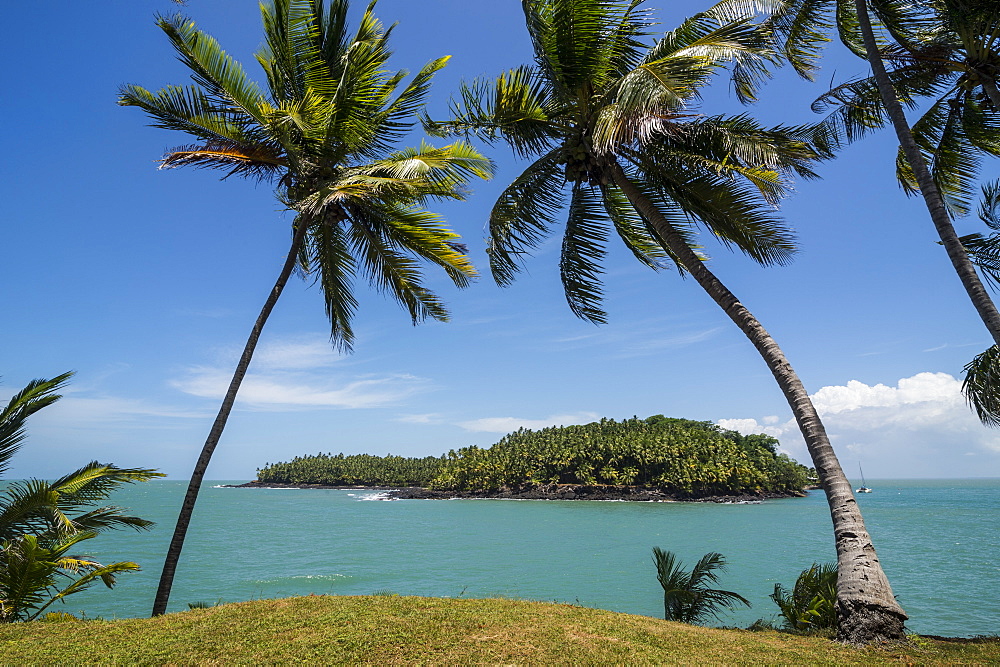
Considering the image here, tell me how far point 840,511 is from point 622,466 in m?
74.8

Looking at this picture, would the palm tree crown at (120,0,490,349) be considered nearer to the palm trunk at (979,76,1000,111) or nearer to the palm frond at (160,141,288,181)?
the palm frond at (160,141,288,181)

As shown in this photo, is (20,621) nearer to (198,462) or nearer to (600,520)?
(198,462)

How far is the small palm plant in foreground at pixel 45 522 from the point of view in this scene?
7.27m

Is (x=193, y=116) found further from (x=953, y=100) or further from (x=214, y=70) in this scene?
(x=953, y=100)

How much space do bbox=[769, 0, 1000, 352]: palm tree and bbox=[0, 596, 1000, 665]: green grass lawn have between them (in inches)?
193

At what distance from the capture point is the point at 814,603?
756cm

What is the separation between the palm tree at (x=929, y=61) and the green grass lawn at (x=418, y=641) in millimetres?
4890

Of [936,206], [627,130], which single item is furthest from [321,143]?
[936,206]

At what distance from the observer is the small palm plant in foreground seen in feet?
23.8

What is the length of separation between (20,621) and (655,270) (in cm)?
1209

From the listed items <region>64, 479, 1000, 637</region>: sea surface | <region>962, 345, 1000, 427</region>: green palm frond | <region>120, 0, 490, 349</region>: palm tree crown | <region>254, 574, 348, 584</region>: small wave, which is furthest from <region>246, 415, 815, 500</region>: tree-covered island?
<region>120, 0, 490, 349</region>: palm tree crown

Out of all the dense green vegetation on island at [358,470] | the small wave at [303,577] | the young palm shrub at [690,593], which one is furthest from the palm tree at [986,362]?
the dense green vegetation on island at [358,470]

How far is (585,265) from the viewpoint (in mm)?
10766

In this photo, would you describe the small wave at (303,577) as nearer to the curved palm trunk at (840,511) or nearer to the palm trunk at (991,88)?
the curved palm trunk at (840,511)
